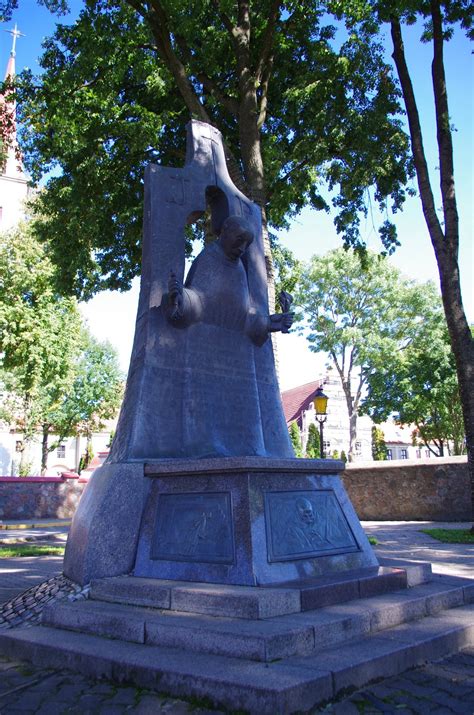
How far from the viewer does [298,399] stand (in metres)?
54.1

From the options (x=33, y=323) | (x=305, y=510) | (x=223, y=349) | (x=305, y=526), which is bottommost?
(x=305, y=526)

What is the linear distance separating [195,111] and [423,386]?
23.5 m

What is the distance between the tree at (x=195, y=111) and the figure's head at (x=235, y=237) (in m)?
6.75

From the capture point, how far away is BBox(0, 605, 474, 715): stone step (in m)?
2.86

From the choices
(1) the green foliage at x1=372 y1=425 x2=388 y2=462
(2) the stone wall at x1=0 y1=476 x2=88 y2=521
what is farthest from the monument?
(1) the green foliage at x1=372 y1=425 x2=388 y2=462

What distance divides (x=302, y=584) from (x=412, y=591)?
1.11 m

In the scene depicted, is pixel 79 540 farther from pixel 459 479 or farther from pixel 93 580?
A: pixel 459 479

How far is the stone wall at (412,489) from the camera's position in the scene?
16.8m

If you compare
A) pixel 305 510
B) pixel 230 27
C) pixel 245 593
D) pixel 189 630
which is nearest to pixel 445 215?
pixel 230 27

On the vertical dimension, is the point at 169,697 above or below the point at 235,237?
below

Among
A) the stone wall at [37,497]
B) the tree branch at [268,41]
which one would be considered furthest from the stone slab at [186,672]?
the stone wall at [37,497]

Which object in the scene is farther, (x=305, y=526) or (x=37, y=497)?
(x=37, y=497)

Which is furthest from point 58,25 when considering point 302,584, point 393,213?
point 302,584

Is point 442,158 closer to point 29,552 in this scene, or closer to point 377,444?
point 29,552
